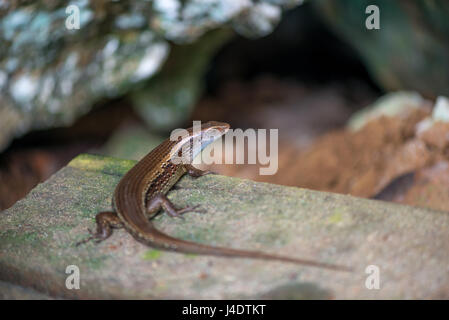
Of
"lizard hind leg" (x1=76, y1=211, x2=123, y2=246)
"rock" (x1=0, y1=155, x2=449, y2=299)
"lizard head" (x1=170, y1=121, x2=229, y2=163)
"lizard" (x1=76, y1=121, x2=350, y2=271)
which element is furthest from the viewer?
"lizard head" (x1=170, y1=121, x2=229, y2=163)

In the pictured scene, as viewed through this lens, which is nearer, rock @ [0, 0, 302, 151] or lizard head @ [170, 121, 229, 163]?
lizard head @ [170, 121, 229, 163]

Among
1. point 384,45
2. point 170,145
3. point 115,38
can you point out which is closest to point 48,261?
point 170,145

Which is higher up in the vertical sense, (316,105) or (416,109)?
(316,105)

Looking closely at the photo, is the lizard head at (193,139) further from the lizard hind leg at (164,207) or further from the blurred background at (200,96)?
the blurred background at (200,96)

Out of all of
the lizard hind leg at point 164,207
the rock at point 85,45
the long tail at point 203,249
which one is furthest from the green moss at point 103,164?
the rock at point 85,45

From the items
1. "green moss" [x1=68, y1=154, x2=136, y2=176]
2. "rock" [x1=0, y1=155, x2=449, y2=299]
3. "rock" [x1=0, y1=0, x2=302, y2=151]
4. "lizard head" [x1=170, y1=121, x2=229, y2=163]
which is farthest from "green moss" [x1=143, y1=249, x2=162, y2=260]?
"rock" [x1=0, y1=0, x2=302, y2=151]

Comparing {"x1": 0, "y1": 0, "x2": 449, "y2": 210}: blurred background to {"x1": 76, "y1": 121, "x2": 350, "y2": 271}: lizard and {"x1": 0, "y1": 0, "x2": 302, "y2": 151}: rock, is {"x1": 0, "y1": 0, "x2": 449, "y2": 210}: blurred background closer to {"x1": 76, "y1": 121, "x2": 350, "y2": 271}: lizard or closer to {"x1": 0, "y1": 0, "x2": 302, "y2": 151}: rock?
{"x1": 0, "y1": 0, "x2": 302, "y2": 151}: rock

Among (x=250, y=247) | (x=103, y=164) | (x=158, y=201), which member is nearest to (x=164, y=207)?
(x=158, y=201)

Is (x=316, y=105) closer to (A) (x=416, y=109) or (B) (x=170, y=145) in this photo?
(A) (x=416, y=109)
